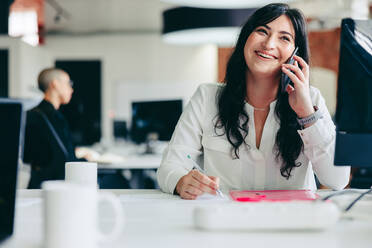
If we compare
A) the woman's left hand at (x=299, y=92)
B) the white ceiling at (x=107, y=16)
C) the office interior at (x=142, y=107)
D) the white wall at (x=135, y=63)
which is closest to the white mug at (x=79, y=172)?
the office interior at (x=142, y=107)

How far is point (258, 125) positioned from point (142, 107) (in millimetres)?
2530

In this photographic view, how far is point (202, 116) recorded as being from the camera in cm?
177

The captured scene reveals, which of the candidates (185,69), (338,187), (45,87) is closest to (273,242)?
(338,187)

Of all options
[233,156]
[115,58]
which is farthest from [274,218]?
[115,58]

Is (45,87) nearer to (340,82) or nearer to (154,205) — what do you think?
(154,205)

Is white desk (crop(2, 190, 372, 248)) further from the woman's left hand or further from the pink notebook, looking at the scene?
the woman's left hand

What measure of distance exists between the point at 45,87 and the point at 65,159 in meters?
0.83

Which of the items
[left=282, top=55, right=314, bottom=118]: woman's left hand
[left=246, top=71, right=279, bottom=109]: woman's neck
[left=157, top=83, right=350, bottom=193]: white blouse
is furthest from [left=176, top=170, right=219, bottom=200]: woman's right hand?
[left=246, top=71, right=279, bottom=109]: woman's neck

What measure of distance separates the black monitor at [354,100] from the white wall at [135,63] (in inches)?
346

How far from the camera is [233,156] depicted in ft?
5.55

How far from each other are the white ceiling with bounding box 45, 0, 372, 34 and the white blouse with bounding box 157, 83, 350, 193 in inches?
190

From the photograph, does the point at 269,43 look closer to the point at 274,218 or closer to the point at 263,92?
the point at 263,92

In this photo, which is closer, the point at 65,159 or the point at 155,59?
the point at 65,159

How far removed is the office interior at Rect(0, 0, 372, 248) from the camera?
2.92ft
